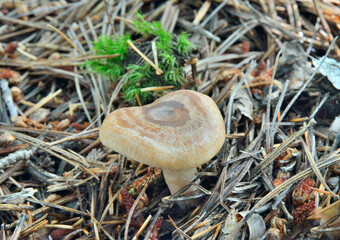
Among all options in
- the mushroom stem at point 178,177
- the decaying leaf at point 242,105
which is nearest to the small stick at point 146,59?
the decaying leaf at point 242,105

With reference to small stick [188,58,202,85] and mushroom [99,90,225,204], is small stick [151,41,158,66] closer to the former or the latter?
small stick [188,58,202,85]

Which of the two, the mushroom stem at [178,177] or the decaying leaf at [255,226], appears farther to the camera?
the mushroom stem at [178,177]

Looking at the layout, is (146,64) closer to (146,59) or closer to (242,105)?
(146,59)

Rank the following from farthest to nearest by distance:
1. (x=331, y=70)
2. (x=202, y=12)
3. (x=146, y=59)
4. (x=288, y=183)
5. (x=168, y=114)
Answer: (x=202, y=12) → (x=146, y=59) → (x=331, y=70) → (x=168, y=114) → (x=288, y=183)

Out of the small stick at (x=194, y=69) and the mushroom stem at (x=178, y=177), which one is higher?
the small stick at (x=194, y=69)

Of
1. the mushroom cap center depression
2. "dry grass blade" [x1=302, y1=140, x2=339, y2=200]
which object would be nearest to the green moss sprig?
the mushroom cap center depression

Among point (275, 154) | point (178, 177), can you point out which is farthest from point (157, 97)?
point (275, 154)

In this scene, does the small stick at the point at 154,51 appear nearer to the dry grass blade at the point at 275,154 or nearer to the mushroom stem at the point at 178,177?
the mushroom stem at the point at 178,177
